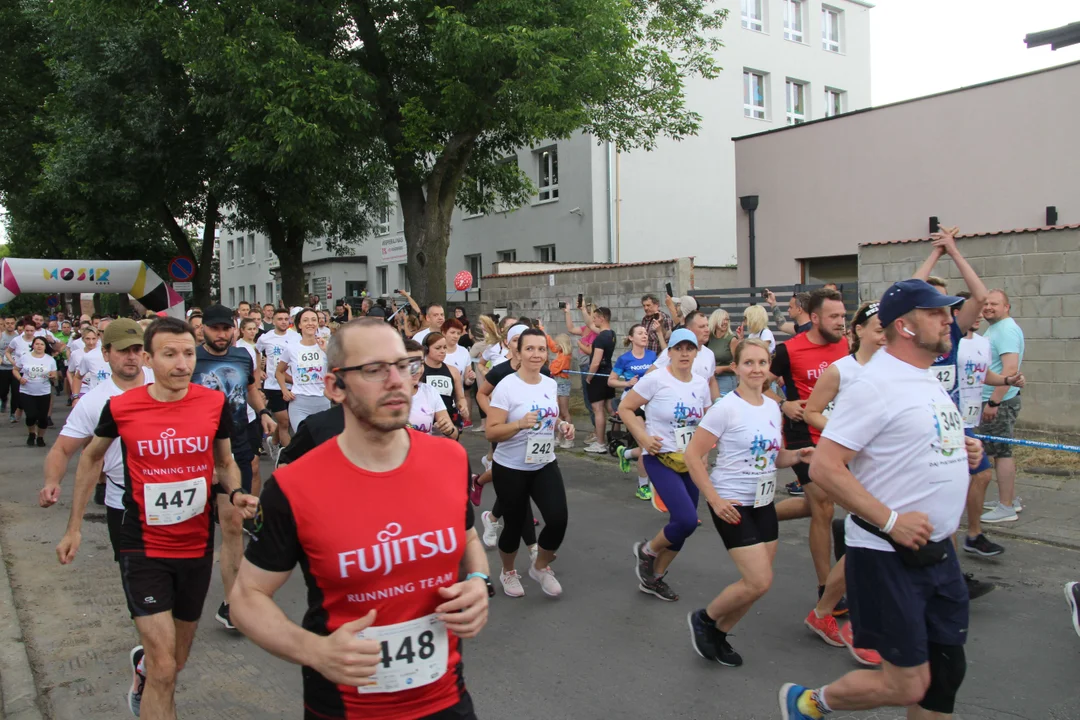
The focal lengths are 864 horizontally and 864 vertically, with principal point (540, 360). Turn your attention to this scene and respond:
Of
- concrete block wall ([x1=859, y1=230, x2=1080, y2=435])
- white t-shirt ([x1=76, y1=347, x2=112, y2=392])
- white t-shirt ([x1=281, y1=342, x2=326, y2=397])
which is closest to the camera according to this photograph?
white t-shirt ([x1=281, y1=342, x2=326, y2=397])

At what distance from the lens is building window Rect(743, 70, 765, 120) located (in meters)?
28.7

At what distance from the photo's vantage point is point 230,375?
A: 6.12m

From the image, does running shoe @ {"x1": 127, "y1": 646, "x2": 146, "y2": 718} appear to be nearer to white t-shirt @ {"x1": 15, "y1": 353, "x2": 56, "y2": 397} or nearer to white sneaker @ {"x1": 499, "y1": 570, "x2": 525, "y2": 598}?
white sneaker @ {"x1": 499, "y1": 570, "x2": 525, "y2": 598}

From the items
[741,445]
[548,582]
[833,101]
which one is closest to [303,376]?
[548,582]

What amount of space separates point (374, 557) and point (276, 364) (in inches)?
318

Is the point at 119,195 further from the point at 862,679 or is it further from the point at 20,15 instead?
the point at 862,679

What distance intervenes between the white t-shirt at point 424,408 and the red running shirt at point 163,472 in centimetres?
185

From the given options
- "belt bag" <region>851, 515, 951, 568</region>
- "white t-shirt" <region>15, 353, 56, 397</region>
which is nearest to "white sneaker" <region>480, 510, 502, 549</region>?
"belt bag" <region>851, 515, 951, 568</region>

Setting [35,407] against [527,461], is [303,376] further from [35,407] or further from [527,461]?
[35,407]

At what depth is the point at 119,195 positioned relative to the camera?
22812 mm

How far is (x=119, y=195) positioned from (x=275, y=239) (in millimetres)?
4293

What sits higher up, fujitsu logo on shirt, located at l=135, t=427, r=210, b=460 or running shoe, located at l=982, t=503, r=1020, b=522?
fujitsu logo on shirt, located at l=135, t=427, r=210, b=460

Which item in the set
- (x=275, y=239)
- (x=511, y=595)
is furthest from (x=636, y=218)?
(x=511, y=595)

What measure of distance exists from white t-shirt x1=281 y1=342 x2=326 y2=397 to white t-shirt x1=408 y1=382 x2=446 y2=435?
3.13 m
